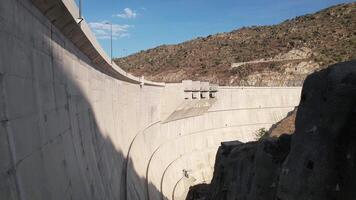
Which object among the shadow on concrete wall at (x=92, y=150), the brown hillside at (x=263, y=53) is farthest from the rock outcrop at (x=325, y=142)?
the brown hillside at (x=263, y=53)

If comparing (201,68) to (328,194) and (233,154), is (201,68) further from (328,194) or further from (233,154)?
(328,194)

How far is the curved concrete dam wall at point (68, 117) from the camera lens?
14.8 feet

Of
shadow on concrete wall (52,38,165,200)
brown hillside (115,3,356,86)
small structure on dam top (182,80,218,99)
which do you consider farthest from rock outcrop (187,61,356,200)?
brown hillside (115,3,356,86)

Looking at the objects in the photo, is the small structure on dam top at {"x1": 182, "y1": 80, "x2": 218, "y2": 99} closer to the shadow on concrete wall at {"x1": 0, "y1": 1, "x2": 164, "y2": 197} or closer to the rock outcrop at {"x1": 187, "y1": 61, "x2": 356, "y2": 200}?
the shadow on concrete wall at {"x1": 0, "y1": 1, "x2": 164, "y2": 197}

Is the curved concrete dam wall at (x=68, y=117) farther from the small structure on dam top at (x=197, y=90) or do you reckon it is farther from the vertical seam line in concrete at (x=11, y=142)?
the small structure on dam top at (x=197, y=90)

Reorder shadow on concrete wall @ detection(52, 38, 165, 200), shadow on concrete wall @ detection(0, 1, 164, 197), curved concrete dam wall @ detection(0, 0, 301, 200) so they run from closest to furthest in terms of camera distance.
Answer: shadow on concrete wall @ detection(0, 1, 164, 197), curved concrete dam wall @ detection(0, 0, 301, 200), shadow on concrete wall @ detection(52, 38, 165, 200)

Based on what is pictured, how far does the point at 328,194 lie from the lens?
7.50 metres

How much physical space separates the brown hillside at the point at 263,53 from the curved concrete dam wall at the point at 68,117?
43484 mm

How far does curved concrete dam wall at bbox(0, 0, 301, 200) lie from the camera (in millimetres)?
4508

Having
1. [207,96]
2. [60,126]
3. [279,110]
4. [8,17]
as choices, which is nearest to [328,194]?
[60,126]

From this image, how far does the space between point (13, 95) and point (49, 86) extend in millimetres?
1963

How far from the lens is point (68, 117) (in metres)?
7.92

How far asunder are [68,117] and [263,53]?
75.8m

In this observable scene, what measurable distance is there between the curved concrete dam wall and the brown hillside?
43.5m
